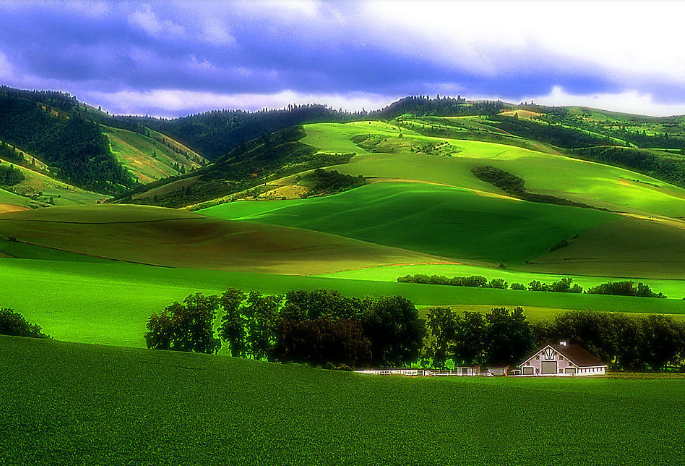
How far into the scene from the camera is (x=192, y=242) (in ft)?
360

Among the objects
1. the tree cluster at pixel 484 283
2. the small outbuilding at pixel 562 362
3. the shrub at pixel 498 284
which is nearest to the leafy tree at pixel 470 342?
the small outbuilding at pixel 562 362

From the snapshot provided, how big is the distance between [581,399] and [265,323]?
80.7 ft

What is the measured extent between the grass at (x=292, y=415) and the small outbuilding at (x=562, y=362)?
25.9ft

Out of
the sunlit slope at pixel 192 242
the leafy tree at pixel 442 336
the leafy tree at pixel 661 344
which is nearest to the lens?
the leafy tree at pixel 661 344

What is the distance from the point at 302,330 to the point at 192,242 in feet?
207

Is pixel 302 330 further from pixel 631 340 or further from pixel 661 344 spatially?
pixel 661 344

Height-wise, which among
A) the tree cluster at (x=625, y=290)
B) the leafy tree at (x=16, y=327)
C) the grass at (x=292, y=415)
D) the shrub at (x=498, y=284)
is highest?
the leafy tree at (x=16, y=327)

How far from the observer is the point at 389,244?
131 metres

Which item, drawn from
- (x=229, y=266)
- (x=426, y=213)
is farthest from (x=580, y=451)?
(x=426, y=213)

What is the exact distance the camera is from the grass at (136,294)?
5438 centimetres

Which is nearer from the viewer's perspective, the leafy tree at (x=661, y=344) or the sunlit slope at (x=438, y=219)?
the leafy tree at (x=661, y=344)

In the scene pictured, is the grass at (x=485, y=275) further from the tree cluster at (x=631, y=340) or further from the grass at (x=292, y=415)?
the grass at (x=292, y=415)

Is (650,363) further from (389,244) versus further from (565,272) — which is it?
(389,244)

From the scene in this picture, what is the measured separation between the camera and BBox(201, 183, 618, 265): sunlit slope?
124 m
